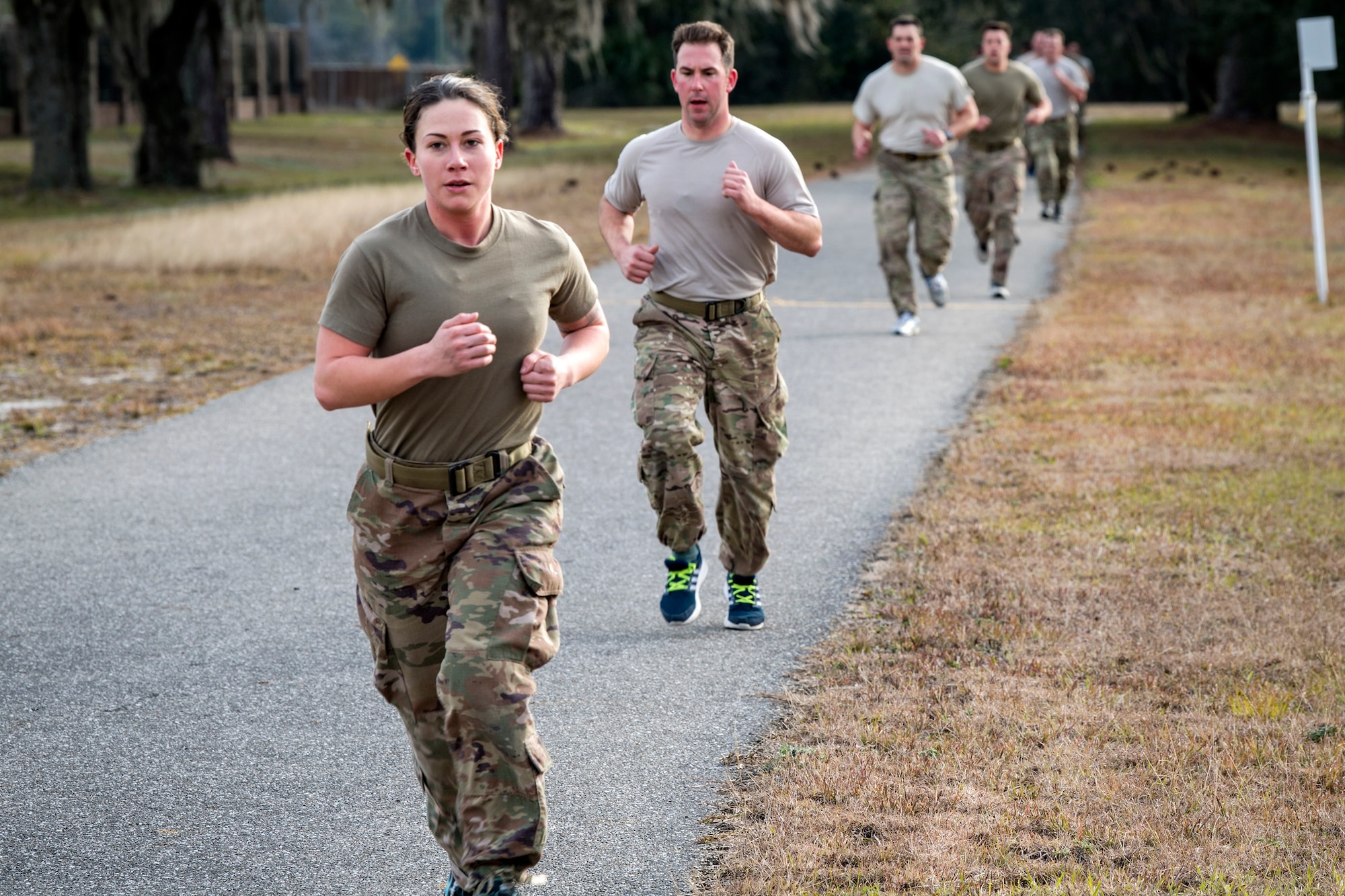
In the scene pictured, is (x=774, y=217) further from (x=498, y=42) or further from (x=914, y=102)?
(x=498, y=42)

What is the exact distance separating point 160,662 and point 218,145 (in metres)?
29.6

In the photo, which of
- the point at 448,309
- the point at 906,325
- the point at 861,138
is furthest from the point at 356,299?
the point at 906,325

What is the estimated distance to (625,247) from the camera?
5680mm

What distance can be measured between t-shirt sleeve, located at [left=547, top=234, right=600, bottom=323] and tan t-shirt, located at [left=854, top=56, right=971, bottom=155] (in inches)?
316

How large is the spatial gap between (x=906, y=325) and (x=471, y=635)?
30.5 feet

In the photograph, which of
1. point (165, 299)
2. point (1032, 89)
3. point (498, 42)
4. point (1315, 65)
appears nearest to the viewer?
point (1315, 65)

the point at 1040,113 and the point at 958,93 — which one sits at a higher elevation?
the point at 958,93

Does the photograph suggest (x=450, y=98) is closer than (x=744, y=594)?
Yes

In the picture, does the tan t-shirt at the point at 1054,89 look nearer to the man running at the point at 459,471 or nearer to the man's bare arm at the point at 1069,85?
the man's bare arm at the point at 1069,85

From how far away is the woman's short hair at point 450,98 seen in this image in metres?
3.55

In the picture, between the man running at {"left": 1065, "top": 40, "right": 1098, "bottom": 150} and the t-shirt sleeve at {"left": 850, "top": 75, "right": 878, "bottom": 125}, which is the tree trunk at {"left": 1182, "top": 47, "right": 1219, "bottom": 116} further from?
the t-shirt sleeve at {"left": 850, "top": 75, "right": 878, "bottom": 125}

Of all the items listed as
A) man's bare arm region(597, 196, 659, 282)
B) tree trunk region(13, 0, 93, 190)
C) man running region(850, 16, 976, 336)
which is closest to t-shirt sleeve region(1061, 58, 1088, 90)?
man running region(850, 16, 976, 336)

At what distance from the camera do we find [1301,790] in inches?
167

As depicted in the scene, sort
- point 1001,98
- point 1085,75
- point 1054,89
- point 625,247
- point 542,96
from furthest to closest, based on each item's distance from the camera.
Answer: point 542,96 → point 1085,75 → point 1054,89 → point 1001,98 → point 625,247
